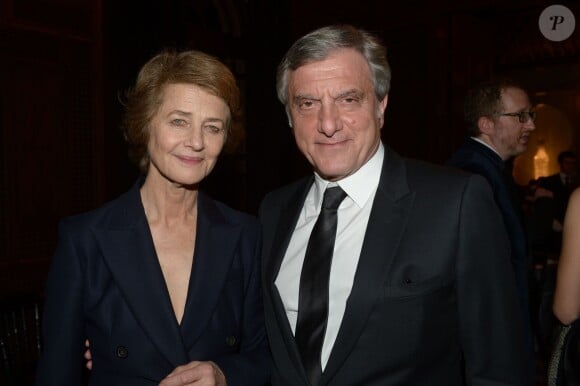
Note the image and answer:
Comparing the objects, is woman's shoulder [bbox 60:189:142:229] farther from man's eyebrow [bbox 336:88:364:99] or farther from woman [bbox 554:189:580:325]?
woman [bbox 554:189:580:325]

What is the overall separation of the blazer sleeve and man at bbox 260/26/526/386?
8 cm

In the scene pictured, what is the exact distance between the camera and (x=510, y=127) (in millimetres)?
3332

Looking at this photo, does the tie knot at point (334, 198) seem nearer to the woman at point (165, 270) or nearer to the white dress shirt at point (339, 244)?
the white dress shirt at point (339, 244)

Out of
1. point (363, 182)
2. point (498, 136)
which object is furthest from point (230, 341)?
point (498, 136)

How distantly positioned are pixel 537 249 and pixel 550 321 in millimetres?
2755

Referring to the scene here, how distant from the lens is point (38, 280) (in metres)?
5.09

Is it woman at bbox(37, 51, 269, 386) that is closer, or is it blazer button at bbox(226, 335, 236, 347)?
woman at bbox(37, 51, 269, 386)

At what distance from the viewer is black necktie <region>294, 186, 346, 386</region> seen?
1.64m

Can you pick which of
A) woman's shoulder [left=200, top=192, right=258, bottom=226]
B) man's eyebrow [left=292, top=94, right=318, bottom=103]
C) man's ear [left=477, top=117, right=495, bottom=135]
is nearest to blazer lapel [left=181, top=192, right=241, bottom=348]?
woman's shoulder [left=200, top=192, right=258, bottom=226]

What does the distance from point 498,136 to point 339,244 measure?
78.2 inches

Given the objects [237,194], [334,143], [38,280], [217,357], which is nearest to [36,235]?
[38,280]

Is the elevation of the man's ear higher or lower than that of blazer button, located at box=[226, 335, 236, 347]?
higher

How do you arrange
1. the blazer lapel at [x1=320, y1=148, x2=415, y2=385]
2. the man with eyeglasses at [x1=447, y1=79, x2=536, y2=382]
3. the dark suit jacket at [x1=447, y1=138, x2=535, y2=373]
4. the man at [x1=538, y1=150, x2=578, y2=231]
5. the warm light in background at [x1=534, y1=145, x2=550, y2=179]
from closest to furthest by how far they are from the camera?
the blazer lapel at [x1=320, y1=148, x2=415, y2=385] → the dark suit jacket at [x1=447, y1=138, x2=535, y2=373] → the man with eyeglasses at [x1=447, y1=79, x2=536, y2=382] → the man at [x1=538, y1=150, x2=578, y2=231] → the warm light in background at [x1=534, y1=145, x2=550, y2=179]

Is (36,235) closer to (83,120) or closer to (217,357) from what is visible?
(83,120)
